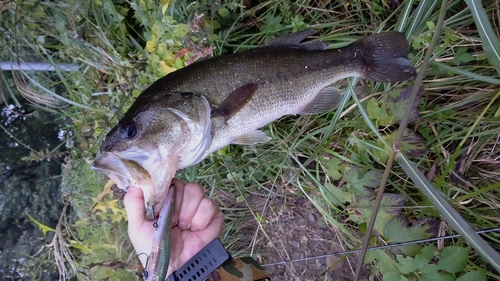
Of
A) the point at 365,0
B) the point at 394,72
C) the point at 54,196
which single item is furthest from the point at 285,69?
the point at 54,196

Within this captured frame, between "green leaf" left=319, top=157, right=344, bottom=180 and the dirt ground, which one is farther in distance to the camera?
the dirt ground

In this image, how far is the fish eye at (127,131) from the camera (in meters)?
1.62

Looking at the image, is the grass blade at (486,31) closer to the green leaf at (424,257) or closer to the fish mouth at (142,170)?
the green leaf at (424,257)

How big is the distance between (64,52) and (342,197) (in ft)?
7.91

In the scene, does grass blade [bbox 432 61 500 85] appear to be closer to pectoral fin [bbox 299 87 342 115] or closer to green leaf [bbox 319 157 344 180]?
pectoral fin [bbox 299 87 342 115]

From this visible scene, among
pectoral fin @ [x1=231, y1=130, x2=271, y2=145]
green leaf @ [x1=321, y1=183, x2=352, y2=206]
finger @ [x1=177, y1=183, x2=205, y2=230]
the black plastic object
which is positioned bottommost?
green leaf @ [x1=321, y1=183, x2=352, y2=206]

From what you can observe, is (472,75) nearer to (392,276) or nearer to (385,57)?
(385,57)

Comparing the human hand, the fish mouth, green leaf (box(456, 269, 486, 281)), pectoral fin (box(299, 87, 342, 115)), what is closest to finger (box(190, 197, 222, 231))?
the human hand

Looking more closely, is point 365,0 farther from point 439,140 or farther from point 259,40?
point 439,140

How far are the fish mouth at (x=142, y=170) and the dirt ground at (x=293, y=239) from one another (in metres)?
1.14

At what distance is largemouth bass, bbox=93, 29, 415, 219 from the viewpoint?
1.61 meters

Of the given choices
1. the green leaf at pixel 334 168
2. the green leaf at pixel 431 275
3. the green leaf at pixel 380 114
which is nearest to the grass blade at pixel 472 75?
the green leaf at pixel 380 114

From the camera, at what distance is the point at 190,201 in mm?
1938

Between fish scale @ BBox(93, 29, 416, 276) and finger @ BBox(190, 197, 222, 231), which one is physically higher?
fish scale @ BBox(93, 29, 416, 276)
